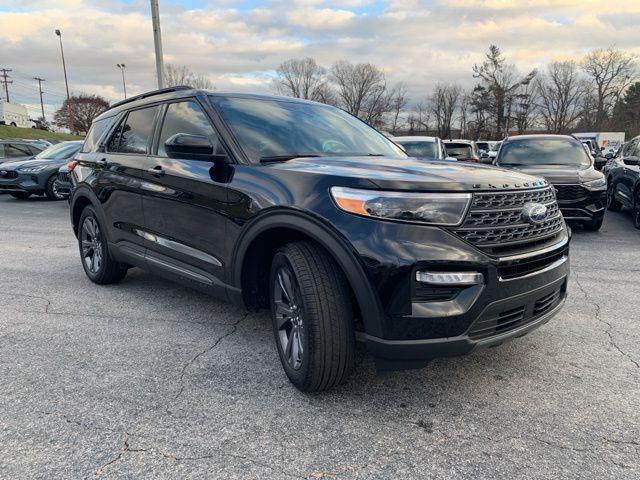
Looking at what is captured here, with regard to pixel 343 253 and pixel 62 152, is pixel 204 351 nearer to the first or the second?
pixel 343 253

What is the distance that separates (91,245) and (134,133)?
143 centimetres

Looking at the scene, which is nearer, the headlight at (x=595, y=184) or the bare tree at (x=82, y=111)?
the headlight at (x=595, y=184)

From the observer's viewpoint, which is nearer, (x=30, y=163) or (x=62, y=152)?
(x=30, y=163)

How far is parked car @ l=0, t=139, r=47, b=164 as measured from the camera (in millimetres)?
15578

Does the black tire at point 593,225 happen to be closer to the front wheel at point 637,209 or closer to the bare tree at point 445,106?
the front wheel at point 637,209

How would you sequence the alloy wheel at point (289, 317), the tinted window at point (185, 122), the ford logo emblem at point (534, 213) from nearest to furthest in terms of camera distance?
1. the ford logo emblem at point (534, 213)
2. the alloy wheel at point (289, 317)
3. the tinted window at point (185, 122)

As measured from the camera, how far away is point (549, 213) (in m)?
2.83

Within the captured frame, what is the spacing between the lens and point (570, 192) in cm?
766

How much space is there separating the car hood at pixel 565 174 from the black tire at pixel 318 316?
6045 mm

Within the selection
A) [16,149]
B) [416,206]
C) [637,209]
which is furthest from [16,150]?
[416,206]

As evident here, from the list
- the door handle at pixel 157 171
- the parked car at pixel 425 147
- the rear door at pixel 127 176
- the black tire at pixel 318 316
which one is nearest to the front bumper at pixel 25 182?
the parked car at pixel 425 147

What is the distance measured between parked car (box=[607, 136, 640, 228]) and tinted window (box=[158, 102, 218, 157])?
7843 mm

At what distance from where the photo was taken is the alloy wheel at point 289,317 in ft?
9.00

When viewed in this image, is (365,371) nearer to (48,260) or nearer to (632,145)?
(48,260)
